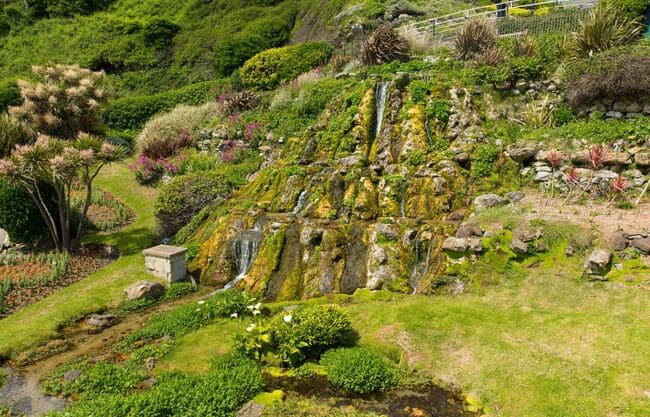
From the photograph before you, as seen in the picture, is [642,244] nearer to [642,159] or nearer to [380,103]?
[642,159]

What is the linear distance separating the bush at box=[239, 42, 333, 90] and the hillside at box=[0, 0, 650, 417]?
3.18ft

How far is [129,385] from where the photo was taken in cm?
792

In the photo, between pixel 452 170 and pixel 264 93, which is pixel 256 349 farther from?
pixel 264 93

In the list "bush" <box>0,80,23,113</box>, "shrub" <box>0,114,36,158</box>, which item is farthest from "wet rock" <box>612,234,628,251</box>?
"bush" <box>0,80,23,113</box>

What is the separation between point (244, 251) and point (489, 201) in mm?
7669

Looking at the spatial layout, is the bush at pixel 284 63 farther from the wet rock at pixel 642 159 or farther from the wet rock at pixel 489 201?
the wet rock at pixel 642 159

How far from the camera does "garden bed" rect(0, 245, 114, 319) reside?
467 inches

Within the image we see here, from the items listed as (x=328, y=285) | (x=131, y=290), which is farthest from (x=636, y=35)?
(x=131, y=290)

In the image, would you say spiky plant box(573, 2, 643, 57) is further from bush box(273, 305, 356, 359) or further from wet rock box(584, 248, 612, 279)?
bush box(273, 305, 356, 359)

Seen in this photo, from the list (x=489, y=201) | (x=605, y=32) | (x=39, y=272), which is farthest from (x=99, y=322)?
(x=605, y=32)

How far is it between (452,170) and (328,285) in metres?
5.94

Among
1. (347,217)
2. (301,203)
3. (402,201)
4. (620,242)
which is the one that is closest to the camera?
(620,242)

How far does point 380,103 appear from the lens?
18.8 metres

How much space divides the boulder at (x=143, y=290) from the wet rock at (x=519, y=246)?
9.52m
